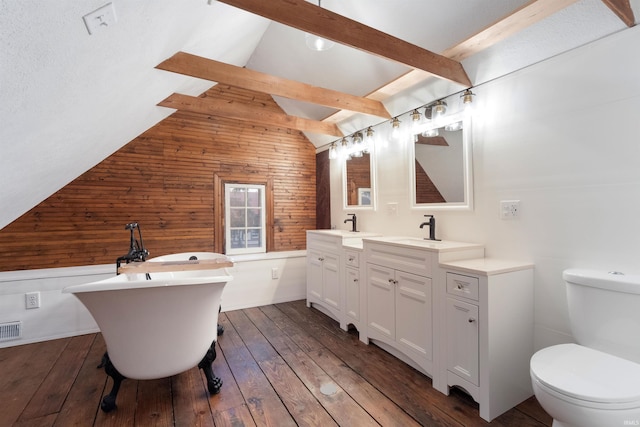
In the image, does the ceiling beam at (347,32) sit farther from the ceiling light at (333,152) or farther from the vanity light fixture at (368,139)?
the ceiling light at (333,152)

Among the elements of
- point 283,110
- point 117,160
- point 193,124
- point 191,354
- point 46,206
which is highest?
point 283,110

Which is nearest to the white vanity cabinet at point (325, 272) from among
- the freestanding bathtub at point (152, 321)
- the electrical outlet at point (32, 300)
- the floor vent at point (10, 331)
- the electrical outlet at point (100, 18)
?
the freestanding bathtub at point (152, 321)

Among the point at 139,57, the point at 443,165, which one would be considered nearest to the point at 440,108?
the point at 443,165

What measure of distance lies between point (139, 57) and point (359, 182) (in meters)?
2.52

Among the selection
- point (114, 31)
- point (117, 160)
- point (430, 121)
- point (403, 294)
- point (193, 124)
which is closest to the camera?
Answer: point (114, 31)

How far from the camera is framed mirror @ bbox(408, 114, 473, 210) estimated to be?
2309 mm

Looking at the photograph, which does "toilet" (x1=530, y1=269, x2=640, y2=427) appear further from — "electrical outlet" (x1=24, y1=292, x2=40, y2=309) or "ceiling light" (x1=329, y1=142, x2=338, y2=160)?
"electrical outlet" (x1=24, y1=292, x2=40, y2=309)

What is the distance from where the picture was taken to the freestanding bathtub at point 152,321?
5.24 feet

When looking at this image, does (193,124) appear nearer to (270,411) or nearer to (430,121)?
(430,121)

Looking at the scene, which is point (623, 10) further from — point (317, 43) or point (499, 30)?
point (317, 43)

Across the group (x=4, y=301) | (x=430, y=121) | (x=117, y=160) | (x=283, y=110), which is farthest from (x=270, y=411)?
(x=283, y=110)

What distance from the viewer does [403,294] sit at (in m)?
2.22

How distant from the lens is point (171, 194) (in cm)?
348

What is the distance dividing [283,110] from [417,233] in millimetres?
2686
